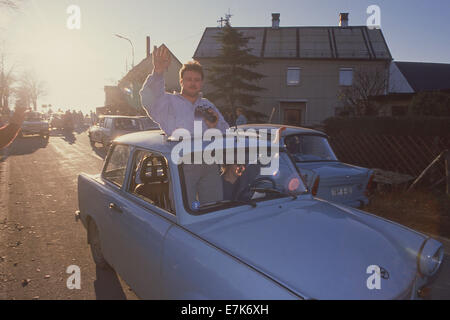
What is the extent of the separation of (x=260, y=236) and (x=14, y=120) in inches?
123

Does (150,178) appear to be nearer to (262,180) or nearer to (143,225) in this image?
(143,225)

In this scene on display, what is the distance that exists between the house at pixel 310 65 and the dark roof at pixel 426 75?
4.01m

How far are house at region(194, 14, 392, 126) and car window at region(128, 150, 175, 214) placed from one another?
28.5m

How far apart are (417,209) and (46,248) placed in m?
6.92

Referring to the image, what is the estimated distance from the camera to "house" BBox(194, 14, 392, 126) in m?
30.3

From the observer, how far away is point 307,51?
31078mm

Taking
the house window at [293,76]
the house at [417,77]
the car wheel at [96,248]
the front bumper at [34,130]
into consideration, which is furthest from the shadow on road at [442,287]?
the house window at [293,76]

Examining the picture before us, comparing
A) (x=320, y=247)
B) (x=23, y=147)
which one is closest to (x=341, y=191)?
(x=320, y=247)

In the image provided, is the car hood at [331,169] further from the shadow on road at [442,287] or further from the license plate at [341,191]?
the shadow on road at [442,287]

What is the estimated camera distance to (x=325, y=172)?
573 cm

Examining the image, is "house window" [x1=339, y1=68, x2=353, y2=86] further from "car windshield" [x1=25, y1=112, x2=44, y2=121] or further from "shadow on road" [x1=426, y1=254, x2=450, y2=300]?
"shadow on road" [x1=426, y1=254, x2=450, y2=300]

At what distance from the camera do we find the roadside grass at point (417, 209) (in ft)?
19.2
